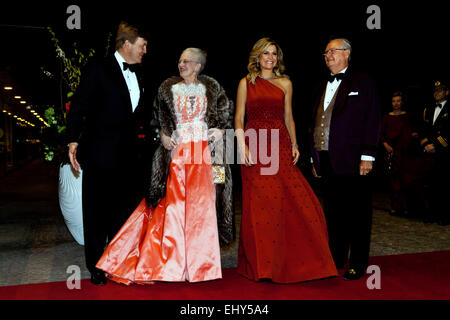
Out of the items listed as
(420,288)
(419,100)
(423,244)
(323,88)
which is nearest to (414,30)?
(419,100)

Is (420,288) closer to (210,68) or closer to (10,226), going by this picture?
(10,226)

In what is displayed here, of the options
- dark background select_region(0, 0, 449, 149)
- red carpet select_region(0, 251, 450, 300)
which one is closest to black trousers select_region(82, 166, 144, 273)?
red carpet select_region(0, 251, 450, 300)

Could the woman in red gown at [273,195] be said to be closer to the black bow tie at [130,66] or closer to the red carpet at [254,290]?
the red carpet at [254,290]

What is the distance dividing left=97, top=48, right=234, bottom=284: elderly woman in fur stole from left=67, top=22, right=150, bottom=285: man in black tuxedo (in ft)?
0.44

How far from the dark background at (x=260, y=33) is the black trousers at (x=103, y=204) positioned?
2076 millimetres

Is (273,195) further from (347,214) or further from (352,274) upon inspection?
(352,274)

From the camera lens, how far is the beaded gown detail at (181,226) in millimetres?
2666

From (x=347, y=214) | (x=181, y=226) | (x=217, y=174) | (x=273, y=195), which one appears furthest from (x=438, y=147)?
(x=181, y=226)

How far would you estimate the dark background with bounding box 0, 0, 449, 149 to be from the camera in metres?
5.56

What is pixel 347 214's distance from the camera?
295cm

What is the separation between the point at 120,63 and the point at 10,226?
10.2ft

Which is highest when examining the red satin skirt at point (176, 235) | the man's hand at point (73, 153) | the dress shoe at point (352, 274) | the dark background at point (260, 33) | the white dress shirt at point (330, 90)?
the dark background at point (260, 33)

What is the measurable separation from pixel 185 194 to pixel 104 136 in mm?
643

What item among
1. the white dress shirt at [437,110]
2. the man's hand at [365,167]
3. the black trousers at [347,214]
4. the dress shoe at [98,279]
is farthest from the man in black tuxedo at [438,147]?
the dress shoe at [98,279]
